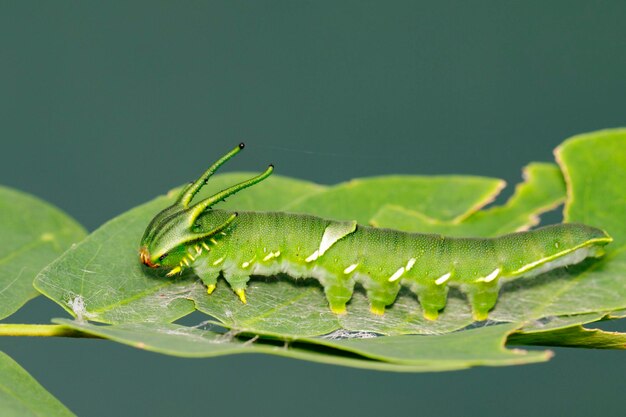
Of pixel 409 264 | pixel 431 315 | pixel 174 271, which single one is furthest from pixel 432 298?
pixel 174 271

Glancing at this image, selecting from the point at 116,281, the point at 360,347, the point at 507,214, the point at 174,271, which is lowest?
the point at 360,347

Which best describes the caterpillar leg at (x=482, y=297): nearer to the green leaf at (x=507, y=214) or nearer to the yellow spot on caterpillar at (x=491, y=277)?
the yellow spot on caterpillar at (x=491, y=277)

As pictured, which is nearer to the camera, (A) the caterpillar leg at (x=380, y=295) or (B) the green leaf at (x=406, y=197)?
(A) the caterpillar leg at (x=380, y=295)

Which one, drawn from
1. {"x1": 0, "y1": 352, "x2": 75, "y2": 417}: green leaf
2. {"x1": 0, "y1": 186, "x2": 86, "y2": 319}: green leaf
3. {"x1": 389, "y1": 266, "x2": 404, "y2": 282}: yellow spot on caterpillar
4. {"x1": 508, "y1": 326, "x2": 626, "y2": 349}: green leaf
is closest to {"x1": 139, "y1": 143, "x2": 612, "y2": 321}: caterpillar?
{"x1": 389, "y1": 266, "x2": 404, "y2": 282}: yellow spot on caterpillar

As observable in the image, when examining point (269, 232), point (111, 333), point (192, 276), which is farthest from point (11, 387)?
point (269, 232)

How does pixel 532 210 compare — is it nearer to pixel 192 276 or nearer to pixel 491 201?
pixel 491 201

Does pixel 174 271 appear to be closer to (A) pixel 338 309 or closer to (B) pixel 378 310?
(A) pixel 338 309

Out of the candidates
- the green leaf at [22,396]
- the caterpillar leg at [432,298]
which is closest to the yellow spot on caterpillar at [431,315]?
the caterpillar leg at [432,298]
